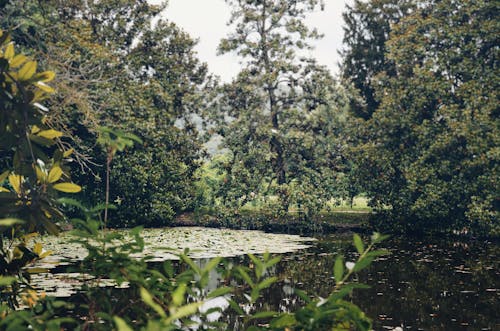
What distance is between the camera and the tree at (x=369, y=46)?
1176 inches

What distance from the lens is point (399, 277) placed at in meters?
11.6

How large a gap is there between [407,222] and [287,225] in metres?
4.65

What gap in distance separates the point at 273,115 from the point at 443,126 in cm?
705

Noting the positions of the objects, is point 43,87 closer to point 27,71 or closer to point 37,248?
point 27,71

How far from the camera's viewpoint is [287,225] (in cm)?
2352

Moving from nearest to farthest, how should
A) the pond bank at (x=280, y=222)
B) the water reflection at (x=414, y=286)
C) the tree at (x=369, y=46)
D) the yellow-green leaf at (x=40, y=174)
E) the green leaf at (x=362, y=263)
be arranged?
the green leaf at (x=362, y=263) → the yellow-green leaf at (x=40, y=174) → the water reflection at (x=414, y=286) → the pond bank at (x=280, y=222) → the tree at (x=369, y=46)

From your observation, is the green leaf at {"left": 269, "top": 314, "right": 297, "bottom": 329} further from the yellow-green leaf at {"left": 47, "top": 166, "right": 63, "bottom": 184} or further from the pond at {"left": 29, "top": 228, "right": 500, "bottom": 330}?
the pond at {"left": 29, "top": 228, "right": 500, "bottom": 330}

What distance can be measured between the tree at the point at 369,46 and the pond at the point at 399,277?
41.2 ft

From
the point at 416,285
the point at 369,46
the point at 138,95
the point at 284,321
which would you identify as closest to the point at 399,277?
the point at 416,285

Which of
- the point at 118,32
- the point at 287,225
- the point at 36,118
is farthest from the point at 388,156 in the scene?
the point at 36,118

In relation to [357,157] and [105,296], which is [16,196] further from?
[357,157]

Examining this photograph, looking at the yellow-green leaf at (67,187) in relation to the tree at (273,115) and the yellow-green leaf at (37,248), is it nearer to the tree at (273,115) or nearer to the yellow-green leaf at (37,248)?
the yellow-green leaf at (37,248)

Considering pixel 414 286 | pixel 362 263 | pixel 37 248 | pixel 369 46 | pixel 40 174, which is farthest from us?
pixel 369 46

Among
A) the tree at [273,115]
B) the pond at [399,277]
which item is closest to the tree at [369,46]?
the tree at [273,115]
